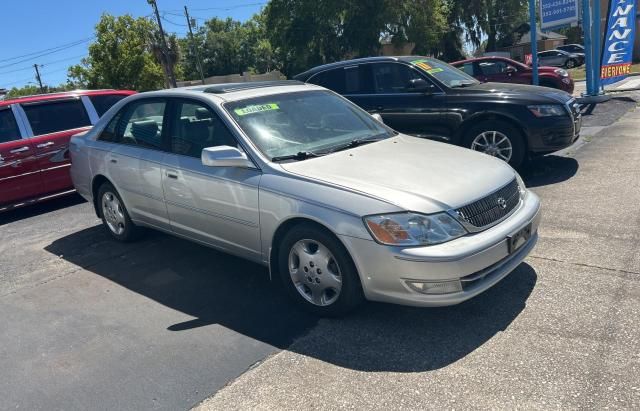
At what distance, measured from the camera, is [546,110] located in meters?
6.56

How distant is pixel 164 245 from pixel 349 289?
9.06ft

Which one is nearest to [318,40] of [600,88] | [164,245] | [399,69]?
[600,88]

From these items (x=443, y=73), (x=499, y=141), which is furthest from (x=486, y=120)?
(x=443, y=73)

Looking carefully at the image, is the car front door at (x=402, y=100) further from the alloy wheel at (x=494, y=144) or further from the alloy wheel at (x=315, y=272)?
the alloy wheel at (x=315, y=272)

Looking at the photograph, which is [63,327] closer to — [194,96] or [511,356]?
[194,96]

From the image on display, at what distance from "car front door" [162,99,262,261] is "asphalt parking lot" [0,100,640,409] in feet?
1.46

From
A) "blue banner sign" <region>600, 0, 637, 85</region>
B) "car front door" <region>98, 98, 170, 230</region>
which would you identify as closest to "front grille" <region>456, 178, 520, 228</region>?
"car front door" <region>98, 98, 170, 230</region>

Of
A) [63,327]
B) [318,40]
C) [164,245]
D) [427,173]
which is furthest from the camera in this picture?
[318,40]

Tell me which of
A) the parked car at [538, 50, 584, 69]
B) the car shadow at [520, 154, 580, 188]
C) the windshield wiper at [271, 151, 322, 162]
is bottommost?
the parked car at [538, 50, 584, 69]

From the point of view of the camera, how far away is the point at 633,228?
4.80 m

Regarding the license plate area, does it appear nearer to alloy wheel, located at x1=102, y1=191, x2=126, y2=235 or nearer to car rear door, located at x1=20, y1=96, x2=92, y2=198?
alloy wheel, located at x1=102, y1=191, x2=126, y2=235

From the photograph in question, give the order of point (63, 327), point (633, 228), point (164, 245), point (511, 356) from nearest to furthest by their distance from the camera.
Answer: point (511, 356) → point (63, 327) → point (633, 228) → point (164, 245)

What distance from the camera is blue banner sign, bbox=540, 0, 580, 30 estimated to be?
44.6 ft

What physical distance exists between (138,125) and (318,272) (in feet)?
8.59
